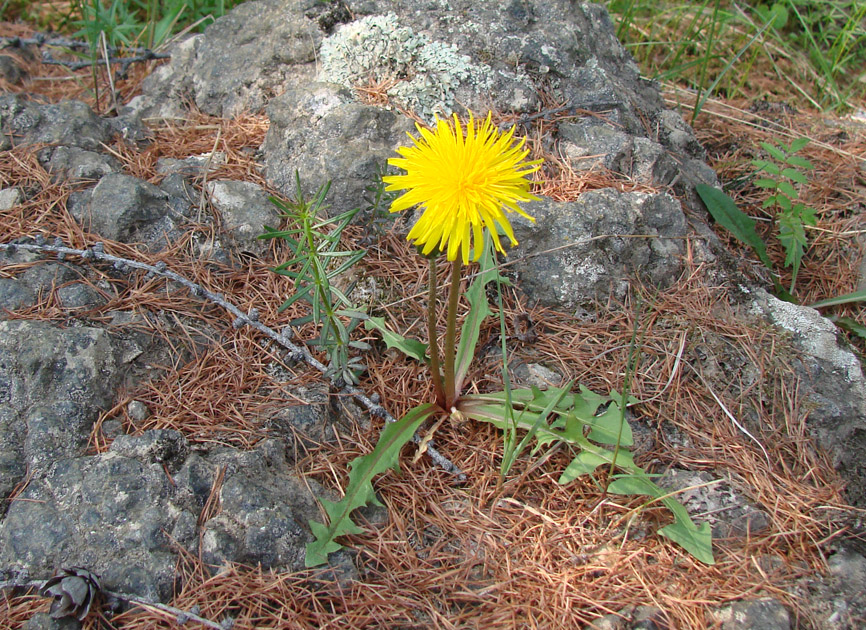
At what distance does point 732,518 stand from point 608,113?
1.81 metres

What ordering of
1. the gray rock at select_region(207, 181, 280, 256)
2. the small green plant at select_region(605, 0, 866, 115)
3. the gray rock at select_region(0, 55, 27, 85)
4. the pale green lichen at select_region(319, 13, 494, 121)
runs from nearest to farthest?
1. the gray rock at select_region(207, 181, 280, 256)
2. the pale green lichen at select_region(319, 13, 494, 121)
3. the gray rock at select_region(0, 55, 27, 85)
4. the small green plant at select_region(605, 0, 866, 115)

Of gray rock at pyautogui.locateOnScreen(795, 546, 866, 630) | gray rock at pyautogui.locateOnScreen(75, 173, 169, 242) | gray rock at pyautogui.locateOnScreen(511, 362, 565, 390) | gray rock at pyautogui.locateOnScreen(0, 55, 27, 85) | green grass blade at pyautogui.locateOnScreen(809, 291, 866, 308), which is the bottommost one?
gray rock at pyautogui.locateOnScreen(795, 546, 866, 630)

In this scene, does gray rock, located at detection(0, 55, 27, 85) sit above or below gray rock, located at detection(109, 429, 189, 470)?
above

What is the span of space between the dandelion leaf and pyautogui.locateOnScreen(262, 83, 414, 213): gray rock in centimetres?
99

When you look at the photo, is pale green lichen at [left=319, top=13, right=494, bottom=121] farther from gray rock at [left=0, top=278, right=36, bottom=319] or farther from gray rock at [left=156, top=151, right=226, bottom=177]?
gray rock at [left=0, top=278, right=36, bottom=319]

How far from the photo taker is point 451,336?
1880 millimetres

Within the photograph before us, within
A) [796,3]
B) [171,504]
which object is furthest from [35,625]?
[796,3]

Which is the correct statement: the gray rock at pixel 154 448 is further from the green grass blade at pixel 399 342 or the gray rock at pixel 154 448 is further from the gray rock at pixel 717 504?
the gray rock at pixel 717 504

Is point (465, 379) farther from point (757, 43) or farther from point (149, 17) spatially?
point (757, 43)

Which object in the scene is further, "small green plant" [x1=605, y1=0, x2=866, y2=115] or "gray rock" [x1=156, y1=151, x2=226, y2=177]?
"small green plant" [x1=605, y1=0, x2=866, y2=115]

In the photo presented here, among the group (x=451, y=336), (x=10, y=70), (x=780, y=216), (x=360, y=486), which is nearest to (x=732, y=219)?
(x=780, y=216)

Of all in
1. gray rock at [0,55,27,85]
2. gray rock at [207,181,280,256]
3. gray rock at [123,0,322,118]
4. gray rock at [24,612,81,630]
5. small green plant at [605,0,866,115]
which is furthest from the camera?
small green plant at [605,0,866,115]

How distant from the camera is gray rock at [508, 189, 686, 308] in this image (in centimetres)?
235

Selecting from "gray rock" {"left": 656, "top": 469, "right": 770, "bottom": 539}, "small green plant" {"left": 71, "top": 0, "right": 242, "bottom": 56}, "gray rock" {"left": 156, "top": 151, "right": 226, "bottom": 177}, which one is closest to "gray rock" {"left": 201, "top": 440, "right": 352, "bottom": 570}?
"gray rock" {"left": 656, "top": 469, "right": 770, "bottom": 539}
